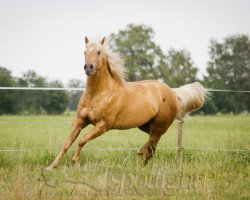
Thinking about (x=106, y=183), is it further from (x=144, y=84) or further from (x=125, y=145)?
(x=125, y=145)

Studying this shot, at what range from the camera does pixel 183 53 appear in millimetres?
48219

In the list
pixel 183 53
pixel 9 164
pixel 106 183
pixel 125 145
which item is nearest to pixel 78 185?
pixel 106 183

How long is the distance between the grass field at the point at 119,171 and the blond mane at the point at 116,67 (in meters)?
1.34

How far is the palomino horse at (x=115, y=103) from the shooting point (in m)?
5.84

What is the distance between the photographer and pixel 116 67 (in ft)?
20.9

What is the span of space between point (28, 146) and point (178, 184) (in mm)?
3416

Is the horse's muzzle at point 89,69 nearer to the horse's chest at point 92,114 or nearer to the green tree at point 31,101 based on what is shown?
the horse's chest at point 92,114

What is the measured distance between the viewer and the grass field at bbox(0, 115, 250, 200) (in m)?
4.16

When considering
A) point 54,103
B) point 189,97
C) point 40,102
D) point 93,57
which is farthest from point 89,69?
point 54,103

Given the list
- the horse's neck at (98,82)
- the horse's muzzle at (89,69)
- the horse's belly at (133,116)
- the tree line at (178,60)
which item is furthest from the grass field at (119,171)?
the tree line at (178,60)

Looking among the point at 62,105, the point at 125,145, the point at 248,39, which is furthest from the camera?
the point at 248,39

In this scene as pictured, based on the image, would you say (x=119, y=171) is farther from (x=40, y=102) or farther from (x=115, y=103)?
(x=40, y=102)

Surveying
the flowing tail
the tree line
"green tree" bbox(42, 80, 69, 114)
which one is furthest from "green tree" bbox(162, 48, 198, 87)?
the flowing tail

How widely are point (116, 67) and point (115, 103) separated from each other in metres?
0.64
